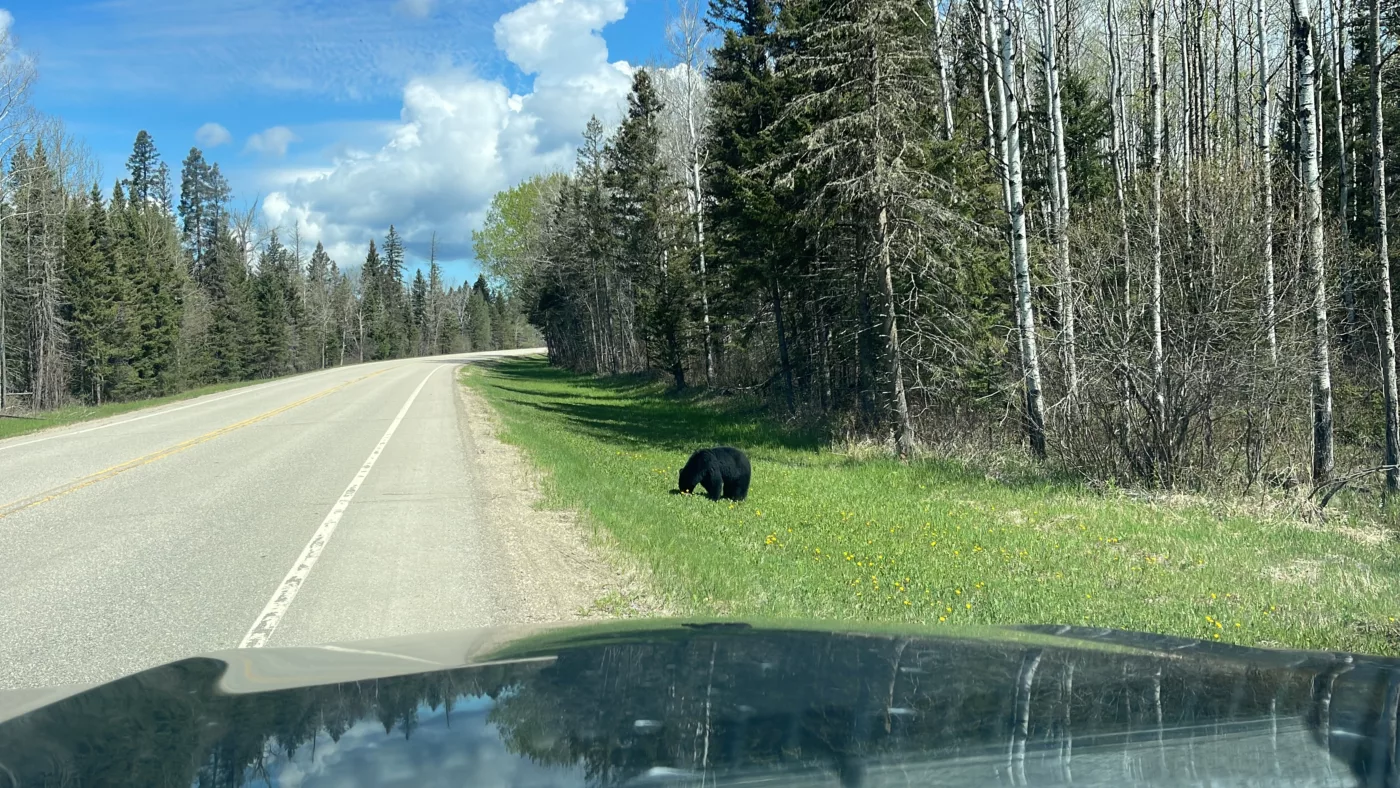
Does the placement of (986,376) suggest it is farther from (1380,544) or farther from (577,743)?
(577,743)

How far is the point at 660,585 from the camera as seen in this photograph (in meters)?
7.45

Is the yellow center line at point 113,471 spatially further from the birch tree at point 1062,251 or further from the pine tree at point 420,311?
the pine tree at point 420,311

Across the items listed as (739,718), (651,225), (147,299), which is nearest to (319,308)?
(147,299)

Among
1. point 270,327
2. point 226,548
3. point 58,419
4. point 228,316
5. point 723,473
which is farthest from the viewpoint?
point 270,327

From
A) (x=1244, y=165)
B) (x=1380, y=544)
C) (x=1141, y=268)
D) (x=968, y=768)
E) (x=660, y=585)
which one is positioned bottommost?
(x=1380, y=544)

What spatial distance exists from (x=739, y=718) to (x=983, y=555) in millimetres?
6709

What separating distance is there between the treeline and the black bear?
5207mm

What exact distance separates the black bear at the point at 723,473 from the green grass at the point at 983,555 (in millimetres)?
277

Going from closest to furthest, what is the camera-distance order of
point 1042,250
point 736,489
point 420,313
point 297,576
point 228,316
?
point 297,576 → point 736,489 → point 1042,250 → point 228,316 → point 420,313

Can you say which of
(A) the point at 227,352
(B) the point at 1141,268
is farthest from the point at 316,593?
(A) the point at 227,352

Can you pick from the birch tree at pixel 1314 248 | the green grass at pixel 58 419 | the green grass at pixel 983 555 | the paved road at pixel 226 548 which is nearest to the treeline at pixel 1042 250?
the birch tree at pixel 1314 248

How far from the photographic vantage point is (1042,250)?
16.8 metres

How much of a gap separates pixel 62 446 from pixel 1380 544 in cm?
2060

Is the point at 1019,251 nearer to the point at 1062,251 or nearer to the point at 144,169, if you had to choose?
the point at 1062,251
